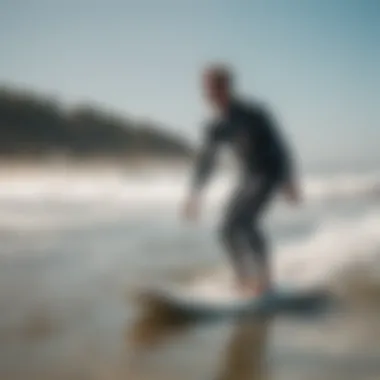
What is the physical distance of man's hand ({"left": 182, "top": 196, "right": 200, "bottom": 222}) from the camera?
146 cm

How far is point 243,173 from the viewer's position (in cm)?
146

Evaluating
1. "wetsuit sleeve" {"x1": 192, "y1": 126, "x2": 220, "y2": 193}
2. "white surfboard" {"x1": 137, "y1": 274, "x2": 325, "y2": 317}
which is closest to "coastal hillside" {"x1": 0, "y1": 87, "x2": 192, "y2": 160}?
"wetsuit sleeve" {"x1": 192, "y1": 126, "x2": 220, "y2": 193}

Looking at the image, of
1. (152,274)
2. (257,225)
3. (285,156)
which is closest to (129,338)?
A: (152,274)

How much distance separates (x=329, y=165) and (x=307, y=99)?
0.15 m

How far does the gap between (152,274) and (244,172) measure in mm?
276

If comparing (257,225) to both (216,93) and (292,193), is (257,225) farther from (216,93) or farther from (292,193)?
(216,93)

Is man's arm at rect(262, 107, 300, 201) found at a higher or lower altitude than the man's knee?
higher

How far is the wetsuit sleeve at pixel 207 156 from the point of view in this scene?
147 centimetres

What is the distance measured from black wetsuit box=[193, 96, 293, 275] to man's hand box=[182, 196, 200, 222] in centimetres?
3

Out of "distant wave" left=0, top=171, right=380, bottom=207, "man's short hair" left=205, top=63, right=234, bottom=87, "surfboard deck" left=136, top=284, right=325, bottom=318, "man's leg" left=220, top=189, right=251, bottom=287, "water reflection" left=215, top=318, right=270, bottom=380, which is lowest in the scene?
"water reflection" left=215, top=318, right=270, bottom=380

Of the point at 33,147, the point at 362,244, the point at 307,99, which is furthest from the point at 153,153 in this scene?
the point at 362,244

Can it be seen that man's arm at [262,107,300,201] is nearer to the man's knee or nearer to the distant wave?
the distant wave

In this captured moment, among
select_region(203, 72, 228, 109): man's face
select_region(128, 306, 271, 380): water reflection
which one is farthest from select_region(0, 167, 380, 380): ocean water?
select_region(203, 72, 228, 109): man's face

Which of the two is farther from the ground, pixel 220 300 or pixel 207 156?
pixel 207 156
